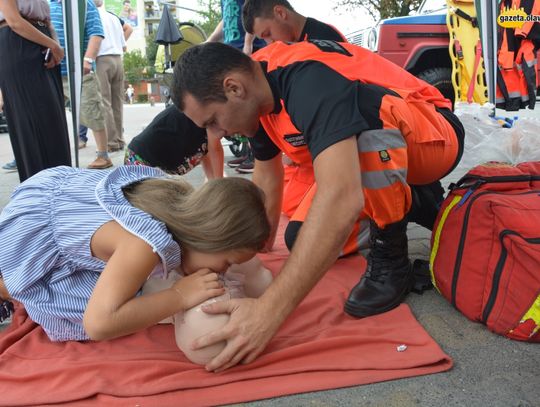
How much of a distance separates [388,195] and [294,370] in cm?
69

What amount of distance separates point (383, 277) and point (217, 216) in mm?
767

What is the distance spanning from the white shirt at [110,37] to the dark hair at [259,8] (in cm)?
277

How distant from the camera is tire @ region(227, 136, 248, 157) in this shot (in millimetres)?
5021

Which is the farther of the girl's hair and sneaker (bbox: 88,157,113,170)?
sneaker (bbox: 88,157,113,170)

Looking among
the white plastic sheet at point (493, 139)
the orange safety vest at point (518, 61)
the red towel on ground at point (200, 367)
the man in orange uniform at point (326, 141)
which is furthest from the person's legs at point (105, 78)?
the orange safety vest at point (518, 61)

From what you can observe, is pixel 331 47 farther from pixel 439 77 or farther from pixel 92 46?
pixel 439 77

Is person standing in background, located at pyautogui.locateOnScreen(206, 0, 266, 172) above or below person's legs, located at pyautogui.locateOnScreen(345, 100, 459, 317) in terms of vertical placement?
above

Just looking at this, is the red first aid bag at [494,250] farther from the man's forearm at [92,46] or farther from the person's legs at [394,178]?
the man's forearm at [92,46]

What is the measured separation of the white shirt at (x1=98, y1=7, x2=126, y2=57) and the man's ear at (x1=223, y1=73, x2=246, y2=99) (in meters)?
4.36

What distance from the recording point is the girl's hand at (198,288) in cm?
147

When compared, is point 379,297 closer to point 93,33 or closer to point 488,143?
point 488,143

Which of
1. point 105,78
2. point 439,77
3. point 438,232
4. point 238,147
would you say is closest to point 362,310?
point 438,232

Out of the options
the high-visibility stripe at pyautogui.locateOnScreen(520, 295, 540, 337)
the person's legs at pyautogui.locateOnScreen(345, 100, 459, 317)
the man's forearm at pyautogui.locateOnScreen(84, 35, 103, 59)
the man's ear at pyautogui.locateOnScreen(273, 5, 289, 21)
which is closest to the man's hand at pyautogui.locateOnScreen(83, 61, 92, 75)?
the man's forearm at pyautogui.locateOnScreen(84, 35, 103, 59)

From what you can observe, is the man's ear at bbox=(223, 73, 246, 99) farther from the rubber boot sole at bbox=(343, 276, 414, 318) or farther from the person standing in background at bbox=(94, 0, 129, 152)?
the person standing in background at bbox=(94, 0, 129, 152)
